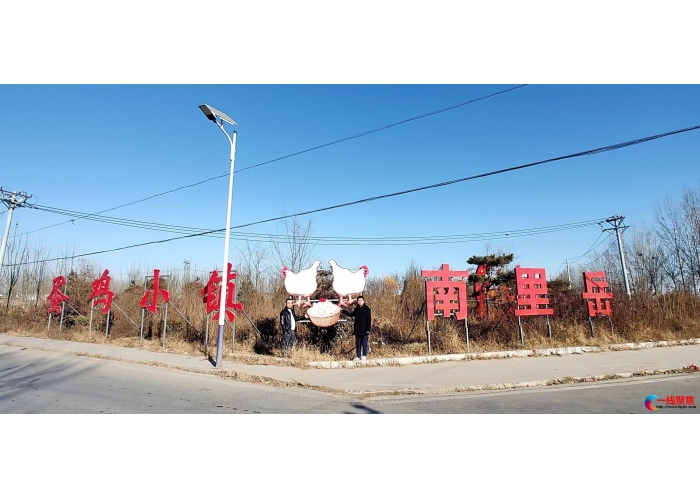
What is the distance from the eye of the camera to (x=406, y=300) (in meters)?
14.7

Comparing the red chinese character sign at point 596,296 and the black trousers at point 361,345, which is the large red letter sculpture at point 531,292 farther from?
the black trousers at point 361,345

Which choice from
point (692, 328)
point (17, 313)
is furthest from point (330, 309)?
point (17, 313)

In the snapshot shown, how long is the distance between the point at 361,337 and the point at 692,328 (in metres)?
12.9

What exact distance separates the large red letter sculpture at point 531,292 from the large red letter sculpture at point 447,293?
2.01m

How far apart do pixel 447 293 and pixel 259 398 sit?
645 centimetres

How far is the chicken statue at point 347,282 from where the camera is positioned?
33.4 ft

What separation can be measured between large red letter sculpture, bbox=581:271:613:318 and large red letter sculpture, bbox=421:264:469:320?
4840 millimetres

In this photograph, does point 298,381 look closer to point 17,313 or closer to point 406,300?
point 406,300

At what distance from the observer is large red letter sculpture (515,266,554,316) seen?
11.2 meters

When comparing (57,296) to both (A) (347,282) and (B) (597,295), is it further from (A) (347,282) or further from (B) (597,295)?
(B) (597,295)

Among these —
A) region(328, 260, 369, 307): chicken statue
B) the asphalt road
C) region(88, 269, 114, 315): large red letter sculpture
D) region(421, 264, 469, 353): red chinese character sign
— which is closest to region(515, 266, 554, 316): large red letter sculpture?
region(421, 264, 469, 353): red chinese character sign

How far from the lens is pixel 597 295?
40.0 ft

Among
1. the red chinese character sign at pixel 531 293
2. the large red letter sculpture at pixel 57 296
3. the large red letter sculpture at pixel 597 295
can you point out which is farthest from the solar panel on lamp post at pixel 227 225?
the large red letter sculpture at pixel 57 296

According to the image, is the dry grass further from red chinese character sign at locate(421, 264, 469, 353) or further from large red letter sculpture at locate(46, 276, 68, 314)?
large red letter sculpture at locate(46, 276, 68, 314)
